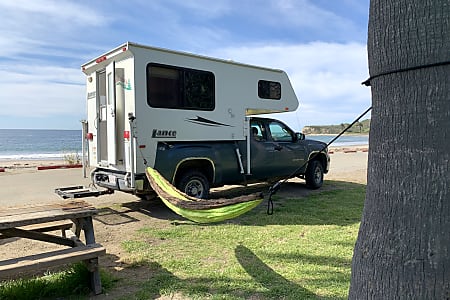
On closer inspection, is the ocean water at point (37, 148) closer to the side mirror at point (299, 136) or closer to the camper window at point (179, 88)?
the side mirror at point (299, 136)

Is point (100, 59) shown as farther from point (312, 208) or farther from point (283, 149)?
point (312, 208)

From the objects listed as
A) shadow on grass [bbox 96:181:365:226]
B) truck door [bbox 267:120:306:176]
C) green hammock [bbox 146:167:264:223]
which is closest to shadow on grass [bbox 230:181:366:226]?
shadow on grass [bbox 96:181:365:226]

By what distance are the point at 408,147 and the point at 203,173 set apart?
221 inches

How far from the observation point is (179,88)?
6793 millimetres

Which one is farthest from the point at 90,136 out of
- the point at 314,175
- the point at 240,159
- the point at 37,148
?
the point at 37,148

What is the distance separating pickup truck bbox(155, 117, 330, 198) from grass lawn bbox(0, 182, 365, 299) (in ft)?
3.30

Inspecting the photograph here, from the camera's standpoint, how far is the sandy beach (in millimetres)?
4637

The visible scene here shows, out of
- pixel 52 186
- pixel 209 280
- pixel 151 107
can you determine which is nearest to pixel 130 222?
pixel 151 107

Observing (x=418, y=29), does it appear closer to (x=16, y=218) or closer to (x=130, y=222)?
(x=16, y=218)

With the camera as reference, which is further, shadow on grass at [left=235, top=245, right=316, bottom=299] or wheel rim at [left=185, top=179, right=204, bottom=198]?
wheel rim at [left=185, top=179, right=204, bottom=198]

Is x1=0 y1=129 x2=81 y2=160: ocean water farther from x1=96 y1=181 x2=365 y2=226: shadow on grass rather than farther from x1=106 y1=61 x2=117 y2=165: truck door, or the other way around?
x1=106 y1=61 x2=117 y2=165: truck door

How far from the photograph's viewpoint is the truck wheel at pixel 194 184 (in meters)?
6.73

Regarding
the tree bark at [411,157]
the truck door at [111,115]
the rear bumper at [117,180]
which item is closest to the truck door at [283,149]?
the rear bumper at [117,180]

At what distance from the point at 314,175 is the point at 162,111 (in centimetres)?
453
